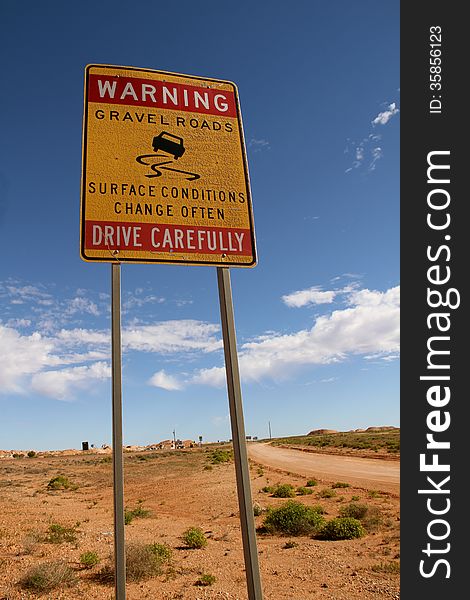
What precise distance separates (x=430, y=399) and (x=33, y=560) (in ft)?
30.1

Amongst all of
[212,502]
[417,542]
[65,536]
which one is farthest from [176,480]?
[417,542]

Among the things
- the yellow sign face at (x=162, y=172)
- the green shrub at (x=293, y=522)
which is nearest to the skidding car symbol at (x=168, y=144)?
the yellow sign face at (x=162, y=172)

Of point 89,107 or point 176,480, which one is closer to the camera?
point 89,107

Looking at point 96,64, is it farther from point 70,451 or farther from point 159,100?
point 70,451

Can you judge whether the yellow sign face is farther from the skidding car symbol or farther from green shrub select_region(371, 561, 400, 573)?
green shrub select_region(371, 561, 400, 573)

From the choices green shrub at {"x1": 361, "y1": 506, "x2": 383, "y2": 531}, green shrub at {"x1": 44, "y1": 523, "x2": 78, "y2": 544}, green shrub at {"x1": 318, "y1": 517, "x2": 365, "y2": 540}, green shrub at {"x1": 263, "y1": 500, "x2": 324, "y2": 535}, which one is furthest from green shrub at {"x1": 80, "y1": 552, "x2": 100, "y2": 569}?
green shrub at {"x1": 361, "y1": 506, "x2": 383, "y2": 531}

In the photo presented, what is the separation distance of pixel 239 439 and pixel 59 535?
37.3ft

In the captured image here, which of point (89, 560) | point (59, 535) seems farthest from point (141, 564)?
point (59, 535)

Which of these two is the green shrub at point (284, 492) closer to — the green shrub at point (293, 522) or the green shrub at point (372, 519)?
the green shrub at point (372, 519)

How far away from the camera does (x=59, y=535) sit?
468 inches

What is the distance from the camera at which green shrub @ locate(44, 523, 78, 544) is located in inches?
454

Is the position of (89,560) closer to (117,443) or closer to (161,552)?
(161,552)

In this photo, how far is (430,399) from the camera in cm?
559

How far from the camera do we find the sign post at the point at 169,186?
315cm
